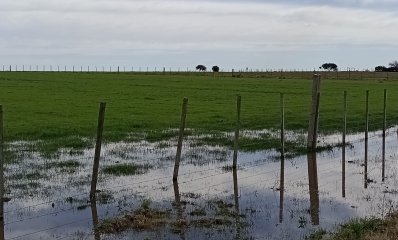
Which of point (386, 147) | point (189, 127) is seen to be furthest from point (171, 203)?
point (189, 127)

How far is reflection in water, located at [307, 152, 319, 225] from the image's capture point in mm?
11731

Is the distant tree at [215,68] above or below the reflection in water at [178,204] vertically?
above

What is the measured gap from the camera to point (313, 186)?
14555 mm

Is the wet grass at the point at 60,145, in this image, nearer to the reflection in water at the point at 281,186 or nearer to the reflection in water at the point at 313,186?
the reflection in water at the point at 281,186

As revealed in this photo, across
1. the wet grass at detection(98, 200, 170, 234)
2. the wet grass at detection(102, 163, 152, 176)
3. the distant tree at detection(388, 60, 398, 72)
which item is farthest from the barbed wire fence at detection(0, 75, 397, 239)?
the distant tree at detection(388, 60, 398, 72)

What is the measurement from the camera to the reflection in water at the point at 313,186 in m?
11.7

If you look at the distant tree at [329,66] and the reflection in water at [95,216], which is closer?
the reflection in water at [95,216]

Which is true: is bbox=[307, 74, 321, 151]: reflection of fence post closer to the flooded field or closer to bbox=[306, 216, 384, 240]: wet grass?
the flooded field

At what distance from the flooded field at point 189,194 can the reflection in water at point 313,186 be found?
0.03m

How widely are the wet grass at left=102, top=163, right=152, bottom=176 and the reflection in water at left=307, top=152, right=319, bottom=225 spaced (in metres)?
4.40

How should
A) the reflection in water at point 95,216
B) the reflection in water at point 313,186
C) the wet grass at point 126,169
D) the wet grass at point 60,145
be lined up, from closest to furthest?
the reflection in water at point 95,216
the reflection in water at point 313,186
the wet grass at point 126,169
the wet grass at point 60,145

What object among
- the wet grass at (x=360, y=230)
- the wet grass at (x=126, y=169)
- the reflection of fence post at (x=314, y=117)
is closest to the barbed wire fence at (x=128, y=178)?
the wet grass at (x=126, y=169)

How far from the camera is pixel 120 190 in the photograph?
1356 centimetres

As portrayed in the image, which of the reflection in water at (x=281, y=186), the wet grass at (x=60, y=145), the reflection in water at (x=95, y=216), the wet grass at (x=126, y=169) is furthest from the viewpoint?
the wet grass at (x=60, y=145)
